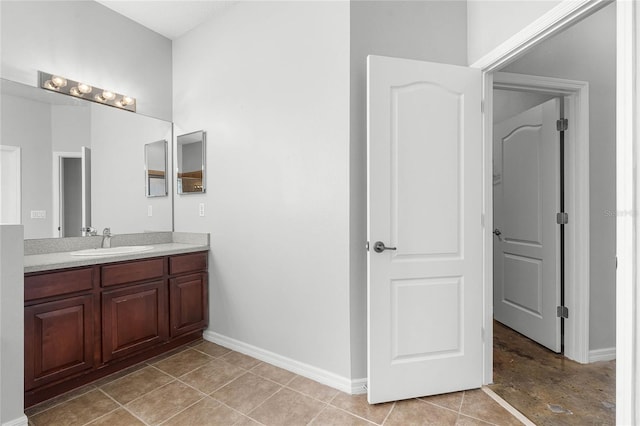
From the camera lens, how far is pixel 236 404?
1953 mm

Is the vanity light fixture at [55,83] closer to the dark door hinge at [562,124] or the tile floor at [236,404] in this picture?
the tile floor at [236,404]

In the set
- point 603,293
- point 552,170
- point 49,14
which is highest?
point 49,14

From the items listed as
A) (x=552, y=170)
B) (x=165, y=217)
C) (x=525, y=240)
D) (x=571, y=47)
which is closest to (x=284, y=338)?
(x=165, y=217)

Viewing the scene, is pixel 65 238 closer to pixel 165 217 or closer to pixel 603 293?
pixel 165 217

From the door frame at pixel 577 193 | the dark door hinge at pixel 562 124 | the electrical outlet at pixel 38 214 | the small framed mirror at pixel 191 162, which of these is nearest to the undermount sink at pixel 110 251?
the electrical outlet at pixel 38 214

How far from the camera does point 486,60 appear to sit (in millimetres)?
1997

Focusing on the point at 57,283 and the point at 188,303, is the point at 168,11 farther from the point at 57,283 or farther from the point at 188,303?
the point at 188,303

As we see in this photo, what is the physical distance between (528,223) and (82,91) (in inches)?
154

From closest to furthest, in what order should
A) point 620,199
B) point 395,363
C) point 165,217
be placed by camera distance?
point 620,199
point 395,363
point 165,217

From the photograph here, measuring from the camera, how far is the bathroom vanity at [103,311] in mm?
1878

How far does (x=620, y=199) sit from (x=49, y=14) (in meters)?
3.62

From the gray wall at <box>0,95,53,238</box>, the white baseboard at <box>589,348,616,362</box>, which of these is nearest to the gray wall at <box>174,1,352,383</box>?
the gray wall at <box>0,95,53,238</box>

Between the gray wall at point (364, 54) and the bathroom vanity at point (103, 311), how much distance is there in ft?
4.91

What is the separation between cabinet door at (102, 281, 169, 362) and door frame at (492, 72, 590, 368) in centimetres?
307
